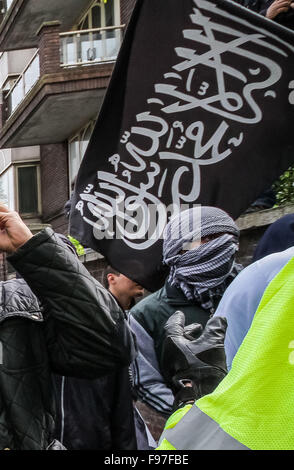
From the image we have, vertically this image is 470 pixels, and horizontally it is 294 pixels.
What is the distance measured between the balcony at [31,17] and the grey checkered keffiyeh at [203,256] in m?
16.7

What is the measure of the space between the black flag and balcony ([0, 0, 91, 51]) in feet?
49.9

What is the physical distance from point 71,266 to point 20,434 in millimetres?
526

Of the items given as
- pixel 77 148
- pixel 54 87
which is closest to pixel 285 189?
pixel 54 87

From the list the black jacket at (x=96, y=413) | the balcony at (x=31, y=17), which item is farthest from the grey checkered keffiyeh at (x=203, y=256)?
the balcony at (x=31, y=17)

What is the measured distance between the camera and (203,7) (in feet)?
17.1

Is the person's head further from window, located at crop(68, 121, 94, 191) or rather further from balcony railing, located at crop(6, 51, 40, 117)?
balcony railing, located at crop(6, 51, 40, 117)

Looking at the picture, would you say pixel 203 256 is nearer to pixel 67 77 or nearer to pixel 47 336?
pixel 47 336

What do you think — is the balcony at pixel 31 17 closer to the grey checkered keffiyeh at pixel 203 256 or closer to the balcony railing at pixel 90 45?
the balcony railing at pixel 90 45

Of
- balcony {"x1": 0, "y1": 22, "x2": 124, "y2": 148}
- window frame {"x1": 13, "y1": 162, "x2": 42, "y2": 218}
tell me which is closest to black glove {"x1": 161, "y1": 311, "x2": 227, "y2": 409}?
balcony {"x1": 0, "y1": 22, "x2": 124, "y2": 148}

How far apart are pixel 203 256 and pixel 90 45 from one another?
13945 millimetres

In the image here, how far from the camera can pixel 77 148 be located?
1978cm

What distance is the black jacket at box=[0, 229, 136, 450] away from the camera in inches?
114

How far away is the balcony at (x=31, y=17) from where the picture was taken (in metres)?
20.2
